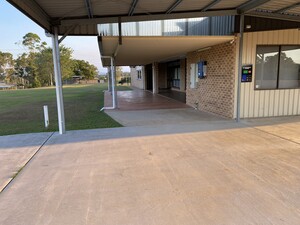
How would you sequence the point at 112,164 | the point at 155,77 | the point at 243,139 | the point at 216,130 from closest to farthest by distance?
the point at 112,164, the point at 243,139, the point at 216,130, the point at 155,77

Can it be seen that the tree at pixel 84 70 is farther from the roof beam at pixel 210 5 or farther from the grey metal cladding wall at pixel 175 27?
the roof beam at pixel 210 5

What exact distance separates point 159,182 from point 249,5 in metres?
5.79

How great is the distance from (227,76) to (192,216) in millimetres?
6344

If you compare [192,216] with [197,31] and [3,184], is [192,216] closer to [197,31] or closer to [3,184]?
[3,184]

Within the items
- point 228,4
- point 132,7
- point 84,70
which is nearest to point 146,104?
point 228,4

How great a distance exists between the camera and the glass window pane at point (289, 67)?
8.16 meters

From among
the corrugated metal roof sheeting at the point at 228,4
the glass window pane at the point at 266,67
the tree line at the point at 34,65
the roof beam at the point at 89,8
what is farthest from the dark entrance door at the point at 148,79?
the tree line at the point at 34,65

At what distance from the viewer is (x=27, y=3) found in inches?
175

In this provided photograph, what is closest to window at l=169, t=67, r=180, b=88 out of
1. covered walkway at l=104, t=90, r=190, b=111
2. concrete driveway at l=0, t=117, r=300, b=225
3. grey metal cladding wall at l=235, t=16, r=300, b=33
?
covered walkway at l=104, t=90, r=190, b=111

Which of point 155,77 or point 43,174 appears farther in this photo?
point 155,77

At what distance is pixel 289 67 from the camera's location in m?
8.31

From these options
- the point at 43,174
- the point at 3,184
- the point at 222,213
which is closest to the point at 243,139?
the point at 222,213

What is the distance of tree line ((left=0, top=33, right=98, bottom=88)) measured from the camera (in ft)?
140

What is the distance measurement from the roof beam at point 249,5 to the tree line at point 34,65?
40356 millimetres
